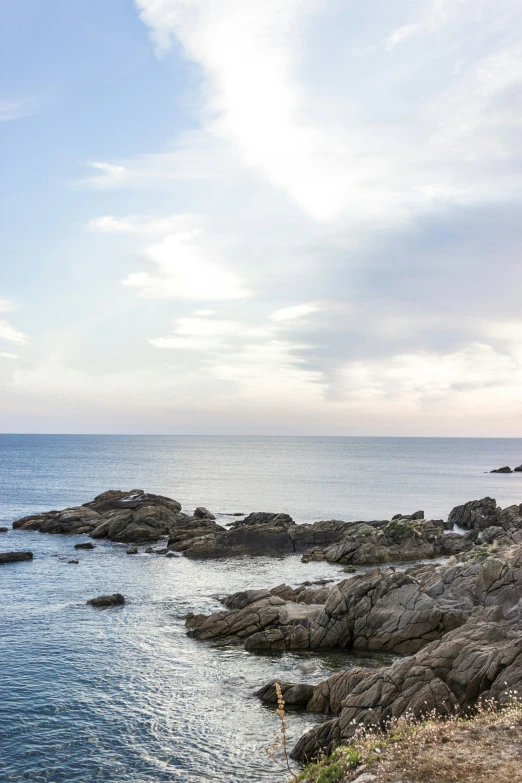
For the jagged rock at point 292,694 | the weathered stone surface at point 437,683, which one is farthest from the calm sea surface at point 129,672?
the weathered stone surface at point 437,683

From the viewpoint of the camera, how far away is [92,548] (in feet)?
234

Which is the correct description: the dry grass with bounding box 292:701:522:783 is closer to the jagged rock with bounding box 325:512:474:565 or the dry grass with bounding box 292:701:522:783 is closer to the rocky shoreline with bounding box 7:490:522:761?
the rocky shoreline with bounding box 7:490:522:761

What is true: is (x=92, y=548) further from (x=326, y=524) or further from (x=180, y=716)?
(x=180, y=716)

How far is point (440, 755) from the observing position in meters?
14.3

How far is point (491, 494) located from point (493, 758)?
434ft

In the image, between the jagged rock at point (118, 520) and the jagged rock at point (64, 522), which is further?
the jagged rock at point (64, 522)

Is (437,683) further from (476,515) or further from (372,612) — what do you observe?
(476,515)

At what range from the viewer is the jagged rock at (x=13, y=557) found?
63.1 m

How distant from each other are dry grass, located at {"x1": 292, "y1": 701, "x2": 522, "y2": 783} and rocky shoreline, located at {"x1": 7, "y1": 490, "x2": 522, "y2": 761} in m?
3.62

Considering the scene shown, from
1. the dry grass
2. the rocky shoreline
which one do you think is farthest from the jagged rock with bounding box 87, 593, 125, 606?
the dry grass

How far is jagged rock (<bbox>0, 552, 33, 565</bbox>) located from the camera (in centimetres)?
6309

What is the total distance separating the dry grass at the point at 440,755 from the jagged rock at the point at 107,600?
33.4 meters

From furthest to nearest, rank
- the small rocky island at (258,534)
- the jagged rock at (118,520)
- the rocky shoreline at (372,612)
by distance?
the jagged rock at (118,520) < the small rocky island at (258,534) < the rocky shoreline at (372,612)

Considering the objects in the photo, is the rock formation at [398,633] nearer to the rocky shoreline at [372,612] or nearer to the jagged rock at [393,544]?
the rocky shoreline at [372,612]
